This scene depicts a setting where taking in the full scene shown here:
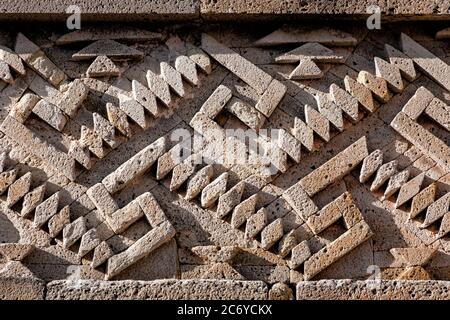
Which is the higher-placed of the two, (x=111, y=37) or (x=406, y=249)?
(x=111, y=37)

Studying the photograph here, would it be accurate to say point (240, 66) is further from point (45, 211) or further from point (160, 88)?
point (45, 211)

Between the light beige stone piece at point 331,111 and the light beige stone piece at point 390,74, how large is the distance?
0.34 meters

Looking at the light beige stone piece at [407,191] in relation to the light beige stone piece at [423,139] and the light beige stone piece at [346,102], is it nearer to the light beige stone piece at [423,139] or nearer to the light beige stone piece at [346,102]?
the light beige stone piece at [423,139]

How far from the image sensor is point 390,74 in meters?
5.60

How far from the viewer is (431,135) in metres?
5.52

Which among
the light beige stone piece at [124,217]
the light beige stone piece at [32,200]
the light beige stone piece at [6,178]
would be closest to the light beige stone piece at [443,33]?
the light beige stone piece at [124,217]

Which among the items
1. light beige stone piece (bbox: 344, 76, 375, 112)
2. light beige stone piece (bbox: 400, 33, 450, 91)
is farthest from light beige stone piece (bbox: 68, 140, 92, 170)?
light beige stone piece (bbox: 400, 33, 450, 91)

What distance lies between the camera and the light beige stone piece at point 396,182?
5.43 metres

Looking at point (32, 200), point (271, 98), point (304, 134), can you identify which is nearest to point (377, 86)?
point (304, 134)

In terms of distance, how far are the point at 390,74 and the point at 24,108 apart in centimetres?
218

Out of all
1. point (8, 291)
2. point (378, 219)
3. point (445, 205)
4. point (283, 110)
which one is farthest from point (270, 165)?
point (8, 291)

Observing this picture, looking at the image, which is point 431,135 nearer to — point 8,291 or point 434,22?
point 434,22

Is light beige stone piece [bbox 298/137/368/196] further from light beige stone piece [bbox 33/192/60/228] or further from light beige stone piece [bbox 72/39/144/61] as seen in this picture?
light beige stone piece [bbox 33/192/60/228]

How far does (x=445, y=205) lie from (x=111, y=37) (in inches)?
87.1
